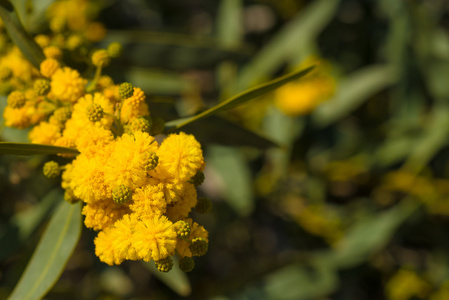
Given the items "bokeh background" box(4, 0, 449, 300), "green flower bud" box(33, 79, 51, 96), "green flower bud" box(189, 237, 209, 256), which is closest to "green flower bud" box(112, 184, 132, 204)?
"green flower bud" box(189, 237, 209, 256)

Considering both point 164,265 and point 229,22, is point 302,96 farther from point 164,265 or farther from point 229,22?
point 164,265

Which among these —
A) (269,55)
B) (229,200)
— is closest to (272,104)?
(269,55)

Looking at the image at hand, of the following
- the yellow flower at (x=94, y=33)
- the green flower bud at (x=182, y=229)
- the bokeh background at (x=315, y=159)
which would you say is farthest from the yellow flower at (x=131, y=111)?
the yellow flower at (x=94, y=33)

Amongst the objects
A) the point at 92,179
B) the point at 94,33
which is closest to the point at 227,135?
the point at 92,179

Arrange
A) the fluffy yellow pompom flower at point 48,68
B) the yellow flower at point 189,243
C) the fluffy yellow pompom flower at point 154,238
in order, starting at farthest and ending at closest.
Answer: the fluffy yellow pompom flower at point 48,68, the yellow flower at point 189,243, the fluffy yellow pompom flower at point 154,238

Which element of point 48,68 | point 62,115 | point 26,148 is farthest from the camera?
point 48,68

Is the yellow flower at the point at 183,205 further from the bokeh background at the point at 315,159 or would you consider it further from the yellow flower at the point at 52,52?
the bokeh background at the point at 315,159
